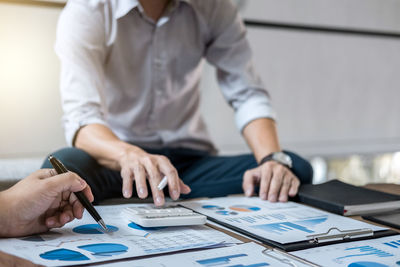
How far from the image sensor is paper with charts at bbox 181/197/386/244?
65 centimetres

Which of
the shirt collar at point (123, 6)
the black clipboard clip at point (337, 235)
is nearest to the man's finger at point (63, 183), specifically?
the black clipboard clip at point (337, 235)

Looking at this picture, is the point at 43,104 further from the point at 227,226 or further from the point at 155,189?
the point at 227,226

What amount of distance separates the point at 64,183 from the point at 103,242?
3.9 inches

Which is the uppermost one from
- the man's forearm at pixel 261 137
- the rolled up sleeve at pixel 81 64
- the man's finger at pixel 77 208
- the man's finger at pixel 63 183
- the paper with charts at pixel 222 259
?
the rolled up sleeve at pixel 81 64

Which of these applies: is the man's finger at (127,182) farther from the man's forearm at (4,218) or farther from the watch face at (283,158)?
the watch face at (283,158)

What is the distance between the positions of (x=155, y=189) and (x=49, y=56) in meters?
1.20

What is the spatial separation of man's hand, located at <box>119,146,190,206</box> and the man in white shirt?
88 millimetres

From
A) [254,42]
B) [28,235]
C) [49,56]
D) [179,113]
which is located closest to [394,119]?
[254,42]

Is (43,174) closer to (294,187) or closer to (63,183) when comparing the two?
(63,183)

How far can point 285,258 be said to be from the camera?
0.54 meters

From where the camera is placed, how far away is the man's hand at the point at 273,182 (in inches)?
36.2

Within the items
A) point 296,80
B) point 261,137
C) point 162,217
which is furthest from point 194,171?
point 296,80

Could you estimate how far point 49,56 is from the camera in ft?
5.80

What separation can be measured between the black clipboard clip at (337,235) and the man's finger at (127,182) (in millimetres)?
313
